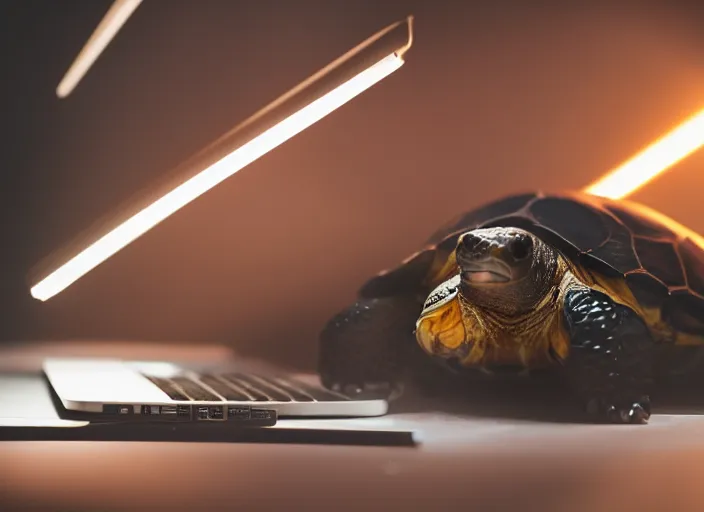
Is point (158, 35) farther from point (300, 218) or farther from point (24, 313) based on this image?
point (24, 313)

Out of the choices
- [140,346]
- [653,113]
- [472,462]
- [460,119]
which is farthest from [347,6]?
[472,462]

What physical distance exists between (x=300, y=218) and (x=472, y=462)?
4.43ft

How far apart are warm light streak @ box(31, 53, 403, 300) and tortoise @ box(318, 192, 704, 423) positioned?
221 mm

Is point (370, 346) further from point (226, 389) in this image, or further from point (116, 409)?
point (116, 409)

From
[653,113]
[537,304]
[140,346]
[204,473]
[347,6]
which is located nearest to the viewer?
[204,473]

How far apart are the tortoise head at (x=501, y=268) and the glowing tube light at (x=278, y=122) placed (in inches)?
8.8

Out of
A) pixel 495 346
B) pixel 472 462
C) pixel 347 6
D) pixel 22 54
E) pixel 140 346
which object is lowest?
pixel 472 462

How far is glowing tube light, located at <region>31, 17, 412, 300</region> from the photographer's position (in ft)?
3.27

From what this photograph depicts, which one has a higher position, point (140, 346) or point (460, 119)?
point (460, 119)

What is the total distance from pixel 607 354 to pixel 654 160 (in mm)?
801

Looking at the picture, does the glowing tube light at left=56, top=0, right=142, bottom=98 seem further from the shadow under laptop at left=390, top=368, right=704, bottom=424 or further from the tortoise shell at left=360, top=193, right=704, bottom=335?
the shadow under laptop at left=390, top=368, right=704, bottom=424

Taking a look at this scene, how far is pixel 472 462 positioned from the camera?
0.88m

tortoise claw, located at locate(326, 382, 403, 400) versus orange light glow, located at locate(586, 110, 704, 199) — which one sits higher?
orange light glow, located at locate(586, 110, 704, 199)

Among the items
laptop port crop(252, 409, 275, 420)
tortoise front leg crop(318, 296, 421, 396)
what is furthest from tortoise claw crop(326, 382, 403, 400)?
laptop port crop(252, 409, 275, 420)
